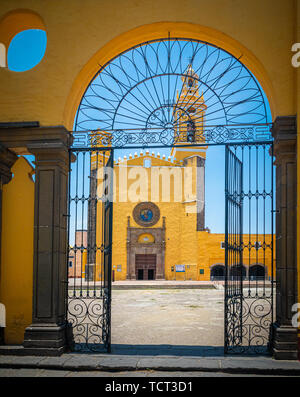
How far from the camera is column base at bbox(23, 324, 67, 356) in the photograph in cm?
633

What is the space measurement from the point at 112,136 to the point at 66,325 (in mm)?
3080

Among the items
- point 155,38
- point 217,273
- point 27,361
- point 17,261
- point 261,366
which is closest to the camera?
point 261,366

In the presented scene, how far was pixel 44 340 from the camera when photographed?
251 inches

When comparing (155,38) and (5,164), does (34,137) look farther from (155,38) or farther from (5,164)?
Answer: (155,38)

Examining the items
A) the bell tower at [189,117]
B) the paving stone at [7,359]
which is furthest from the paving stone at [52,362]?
the bell tower at [189,117]

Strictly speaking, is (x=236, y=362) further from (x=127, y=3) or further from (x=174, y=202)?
(x=174, y=202)

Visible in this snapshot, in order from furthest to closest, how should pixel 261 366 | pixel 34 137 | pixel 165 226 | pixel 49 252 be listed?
pixel 165 226 < pixel 34 137 < pixel 49 252 < pixel 261 366

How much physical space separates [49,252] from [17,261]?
0.79m

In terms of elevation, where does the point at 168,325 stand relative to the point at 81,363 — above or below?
below

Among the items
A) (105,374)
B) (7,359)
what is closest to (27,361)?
(7,359)

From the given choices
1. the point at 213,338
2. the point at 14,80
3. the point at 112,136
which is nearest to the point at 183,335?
the point at 213,338

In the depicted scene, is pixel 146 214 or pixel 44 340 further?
pixel 146 214

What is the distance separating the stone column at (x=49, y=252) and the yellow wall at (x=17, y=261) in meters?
0.41

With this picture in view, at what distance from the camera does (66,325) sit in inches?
264
